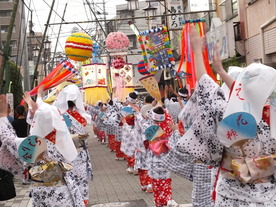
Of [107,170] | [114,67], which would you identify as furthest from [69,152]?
[114,67]

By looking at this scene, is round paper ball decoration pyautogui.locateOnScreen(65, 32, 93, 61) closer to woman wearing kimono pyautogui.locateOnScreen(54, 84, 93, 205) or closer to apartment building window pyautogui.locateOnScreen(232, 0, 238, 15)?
woman wearing kimono pyautogui.locateOnScreen(54, 84, 93, 205)

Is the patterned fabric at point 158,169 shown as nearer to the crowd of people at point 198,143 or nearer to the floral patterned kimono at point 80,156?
the crowd of people at point 198,143

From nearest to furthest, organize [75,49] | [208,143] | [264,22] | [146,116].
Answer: [208,143], [146,116], [75,49], [264,22]

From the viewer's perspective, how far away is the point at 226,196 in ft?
16.0

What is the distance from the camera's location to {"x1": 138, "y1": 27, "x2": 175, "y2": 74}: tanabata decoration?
1334 cm

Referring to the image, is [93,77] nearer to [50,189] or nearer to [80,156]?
[80,156]

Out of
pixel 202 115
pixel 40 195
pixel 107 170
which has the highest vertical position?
pixel 202 115

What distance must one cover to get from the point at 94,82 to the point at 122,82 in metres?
1.52

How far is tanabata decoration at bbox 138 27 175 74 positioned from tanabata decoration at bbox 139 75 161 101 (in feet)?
3.19

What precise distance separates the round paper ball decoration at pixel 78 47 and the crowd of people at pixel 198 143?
3192mm

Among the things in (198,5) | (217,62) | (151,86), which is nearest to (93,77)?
(198,5)

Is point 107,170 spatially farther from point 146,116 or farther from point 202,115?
point 202,115

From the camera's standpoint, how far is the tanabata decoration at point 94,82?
20.3 metres

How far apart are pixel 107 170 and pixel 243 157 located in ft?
37.9
